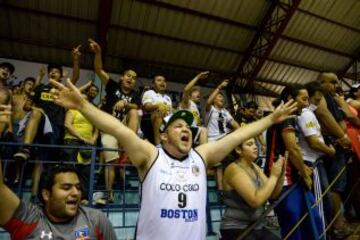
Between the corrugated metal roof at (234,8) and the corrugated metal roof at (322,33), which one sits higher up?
the corrugated metal roof at (322,33)

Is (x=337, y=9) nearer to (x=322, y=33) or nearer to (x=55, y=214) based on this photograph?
(x=322, y=33)

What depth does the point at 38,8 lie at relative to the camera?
8625 millimetres

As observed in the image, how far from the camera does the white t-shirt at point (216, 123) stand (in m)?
5.55

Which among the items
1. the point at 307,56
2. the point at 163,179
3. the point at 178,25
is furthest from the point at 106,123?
the point at 307,56

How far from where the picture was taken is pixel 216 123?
5605 millimetres

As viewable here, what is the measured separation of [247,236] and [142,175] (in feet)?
3.10

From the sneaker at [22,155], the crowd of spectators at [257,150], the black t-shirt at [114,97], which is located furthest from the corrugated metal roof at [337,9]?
the sneaker at [22,155]

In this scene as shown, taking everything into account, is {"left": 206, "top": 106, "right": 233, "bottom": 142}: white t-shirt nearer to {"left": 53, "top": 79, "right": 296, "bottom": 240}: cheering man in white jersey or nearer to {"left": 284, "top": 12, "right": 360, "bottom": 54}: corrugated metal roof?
{"left": 53, "top": 79, "right": 296, "bottom": 240}: cheering man in white jersey

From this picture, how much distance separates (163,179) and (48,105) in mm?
2979

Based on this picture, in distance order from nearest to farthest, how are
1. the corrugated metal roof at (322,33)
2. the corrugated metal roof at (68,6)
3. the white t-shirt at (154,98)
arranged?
1. the white t-shirt at (154,98)
2. the corrugated metal roof at (68,6)
3. the corrugated metal roof at (322,33)

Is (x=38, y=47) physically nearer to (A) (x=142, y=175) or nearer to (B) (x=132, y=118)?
(B) (x=132, y=118)

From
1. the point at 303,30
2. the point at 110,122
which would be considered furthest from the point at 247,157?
the point at 303,30

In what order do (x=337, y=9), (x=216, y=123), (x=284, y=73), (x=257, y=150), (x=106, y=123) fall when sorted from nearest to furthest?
1. (x=106, y=123)
2. (x=257, y=150)
3. (x=216, y=123)
4. (x=337, y=9)
5. (x=284, y=73)

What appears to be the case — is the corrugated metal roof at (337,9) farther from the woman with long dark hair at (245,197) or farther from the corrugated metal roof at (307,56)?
the woman with long dark hair at (245,197)
